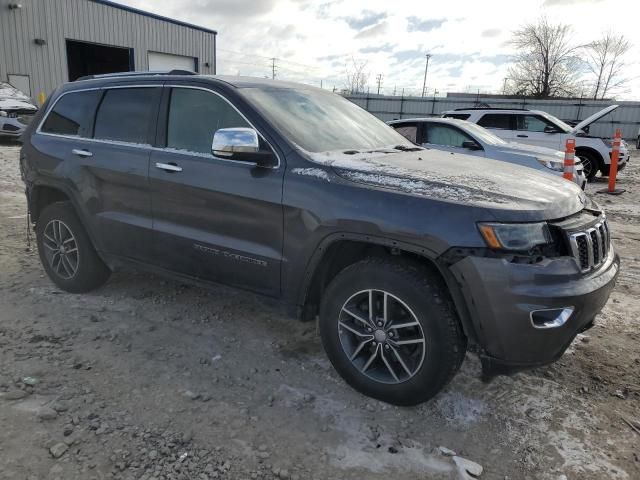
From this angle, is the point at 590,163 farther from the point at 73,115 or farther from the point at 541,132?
the point at 73,115

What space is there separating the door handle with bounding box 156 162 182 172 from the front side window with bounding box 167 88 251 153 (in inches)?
5.5

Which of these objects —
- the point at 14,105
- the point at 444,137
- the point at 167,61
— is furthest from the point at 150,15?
the point at 444,137

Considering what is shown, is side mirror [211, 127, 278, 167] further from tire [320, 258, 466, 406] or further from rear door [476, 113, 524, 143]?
rear door [476, 113, 524, 143]

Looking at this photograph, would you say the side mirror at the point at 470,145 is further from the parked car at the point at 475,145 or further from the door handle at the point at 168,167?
the door handle at the point at 168,167

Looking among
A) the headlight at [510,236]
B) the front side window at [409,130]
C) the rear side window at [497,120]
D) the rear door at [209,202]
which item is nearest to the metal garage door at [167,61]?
the rear side window at [497,120]

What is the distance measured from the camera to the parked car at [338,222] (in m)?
2.42

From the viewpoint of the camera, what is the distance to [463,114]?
12.0 m

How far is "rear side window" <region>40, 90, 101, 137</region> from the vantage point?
404 cm

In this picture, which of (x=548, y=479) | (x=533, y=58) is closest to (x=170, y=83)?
(x=548, y=479)

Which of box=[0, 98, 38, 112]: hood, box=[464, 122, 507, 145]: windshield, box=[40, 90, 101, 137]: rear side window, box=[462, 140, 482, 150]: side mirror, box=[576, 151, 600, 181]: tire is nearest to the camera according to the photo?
box=[40, 90, 101, 137]: rear side window

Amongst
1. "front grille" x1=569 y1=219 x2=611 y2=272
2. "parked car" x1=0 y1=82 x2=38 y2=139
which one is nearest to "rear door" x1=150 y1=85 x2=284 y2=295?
"front grille" x1=569 y1=219 x2=611 y2=272

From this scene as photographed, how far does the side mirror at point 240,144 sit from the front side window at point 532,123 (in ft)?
34.5

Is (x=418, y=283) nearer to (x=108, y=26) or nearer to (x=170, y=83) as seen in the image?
(x=170, y=83)

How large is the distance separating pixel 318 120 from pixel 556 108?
1075 inches
